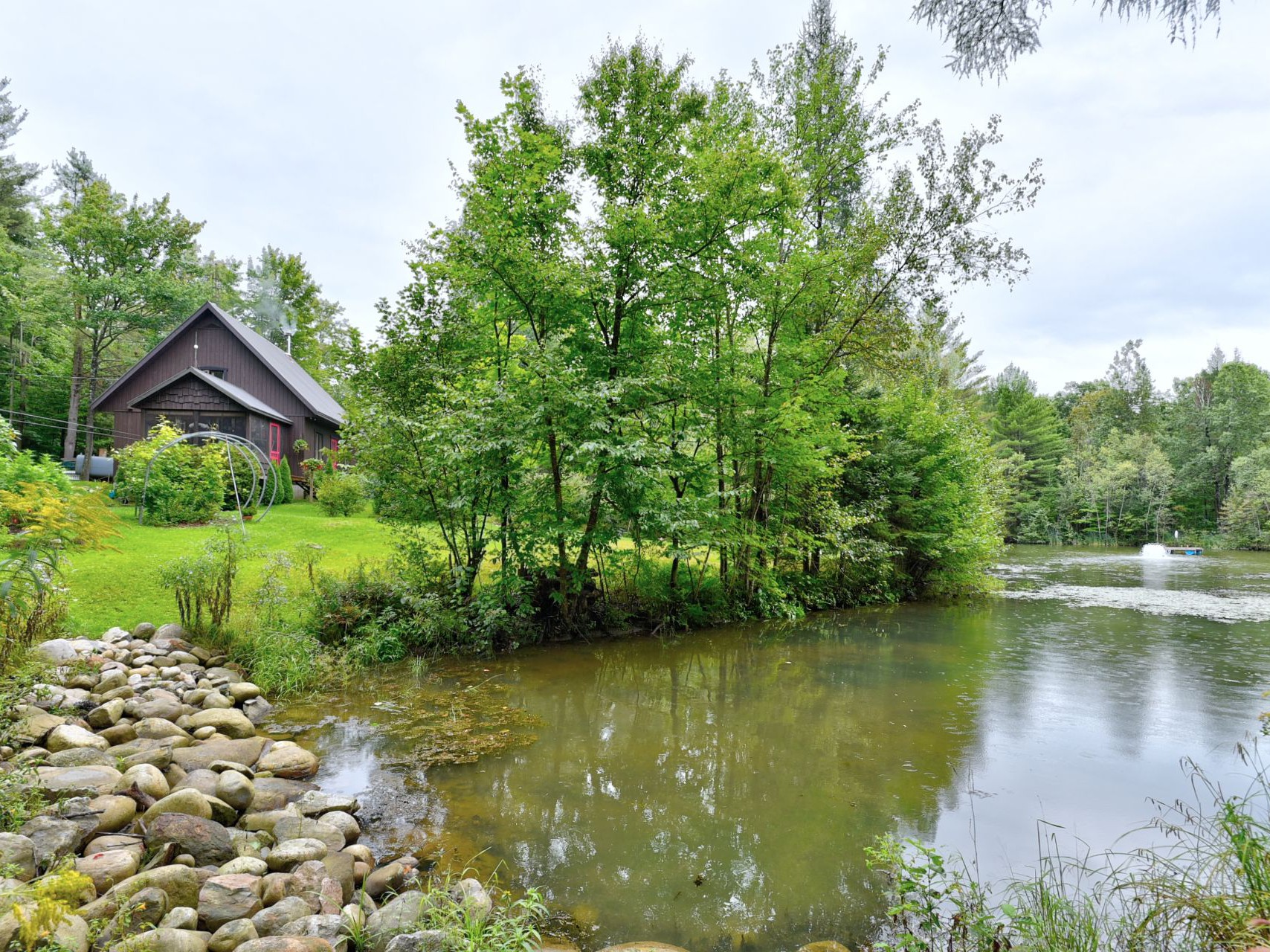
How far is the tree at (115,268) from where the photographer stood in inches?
859

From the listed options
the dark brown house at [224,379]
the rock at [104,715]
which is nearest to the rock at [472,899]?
the rock at [104,715]

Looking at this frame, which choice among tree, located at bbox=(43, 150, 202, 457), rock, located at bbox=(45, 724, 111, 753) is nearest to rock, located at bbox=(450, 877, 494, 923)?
rock, located at bbox=(45, 724, 111, 753)

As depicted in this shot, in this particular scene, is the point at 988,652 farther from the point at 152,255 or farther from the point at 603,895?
the point at 152,255

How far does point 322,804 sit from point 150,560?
672 cm

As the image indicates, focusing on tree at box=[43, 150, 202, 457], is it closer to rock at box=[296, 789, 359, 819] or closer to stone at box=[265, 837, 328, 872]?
rock at box=[296, 789, 359, 819]

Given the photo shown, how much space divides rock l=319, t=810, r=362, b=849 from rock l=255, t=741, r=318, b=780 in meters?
0.98

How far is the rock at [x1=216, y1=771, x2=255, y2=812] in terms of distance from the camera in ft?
12.6

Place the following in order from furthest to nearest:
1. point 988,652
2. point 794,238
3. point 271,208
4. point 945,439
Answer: point 271,208 → point 945,439 → point 794,238 → point 988,652

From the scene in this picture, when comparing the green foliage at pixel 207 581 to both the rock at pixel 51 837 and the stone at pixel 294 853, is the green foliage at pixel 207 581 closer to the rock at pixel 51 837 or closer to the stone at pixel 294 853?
the rock at pixel 51 837

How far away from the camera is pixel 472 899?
2.91 meters

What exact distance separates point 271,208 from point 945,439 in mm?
44317

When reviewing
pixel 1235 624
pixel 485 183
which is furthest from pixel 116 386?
pixel 1235 624

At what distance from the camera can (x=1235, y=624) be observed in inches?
450

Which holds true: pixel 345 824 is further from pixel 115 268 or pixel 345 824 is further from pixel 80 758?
pixel 115 268
